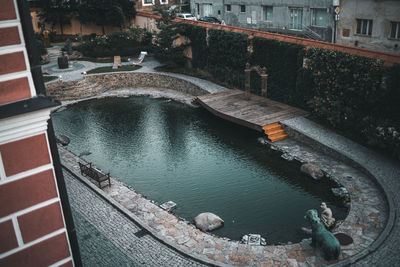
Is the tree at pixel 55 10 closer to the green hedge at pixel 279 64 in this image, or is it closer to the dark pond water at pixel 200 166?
the dark pond water at pixel 200 166

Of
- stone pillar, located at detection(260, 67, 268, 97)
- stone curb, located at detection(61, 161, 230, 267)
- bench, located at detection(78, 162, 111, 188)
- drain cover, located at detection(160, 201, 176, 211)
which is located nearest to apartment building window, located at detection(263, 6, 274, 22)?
stone pillar, located at detection(260, 67, 268, 97)

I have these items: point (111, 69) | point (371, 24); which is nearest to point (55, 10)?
point (111, 69)

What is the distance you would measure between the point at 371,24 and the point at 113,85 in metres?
17.2

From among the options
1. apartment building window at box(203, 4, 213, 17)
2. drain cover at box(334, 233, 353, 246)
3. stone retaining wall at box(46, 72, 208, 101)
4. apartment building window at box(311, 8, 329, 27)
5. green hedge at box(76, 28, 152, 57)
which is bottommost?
drain cover at box(334, 233, 353, 246)

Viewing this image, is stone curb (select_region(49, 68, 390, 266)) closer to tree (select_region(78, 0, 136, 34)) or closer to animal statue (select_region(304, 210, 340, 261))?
animal statue (select_region(304, 210, 340, 261))

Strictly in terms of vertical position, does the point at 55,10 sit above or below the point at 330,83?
above

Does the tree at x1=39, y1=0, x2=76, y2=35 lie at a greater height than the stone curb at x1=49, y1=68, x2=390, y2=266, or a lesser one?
greater

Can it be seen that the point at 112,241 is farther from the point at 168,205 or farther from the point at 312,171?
the point at 312,171

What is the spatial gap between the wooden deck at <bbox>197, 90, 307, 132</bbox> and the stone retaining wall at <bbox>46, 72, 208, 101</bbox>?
237 centimetres

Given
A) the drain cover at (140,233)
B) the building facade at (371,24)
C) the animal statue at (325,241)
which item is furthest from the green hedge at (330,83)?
the drain cover at (140,233)

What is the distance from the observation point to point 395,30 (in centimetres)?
1909

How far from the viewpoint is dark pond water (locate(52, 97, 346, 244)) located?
41.2 feet

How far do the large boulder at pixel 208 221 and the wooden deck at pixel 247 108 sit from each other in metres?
7.04

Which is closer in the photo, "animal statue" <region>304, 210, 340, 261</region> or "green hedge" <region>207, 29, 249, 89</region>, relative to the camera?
"animal statue" <region>304, 210, 340, 261</region>
